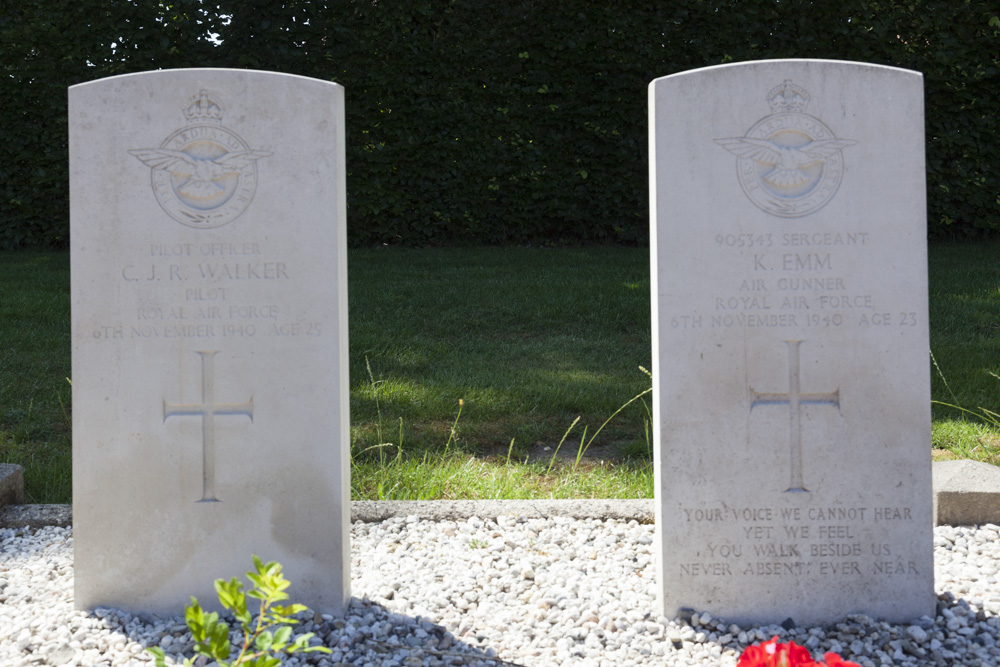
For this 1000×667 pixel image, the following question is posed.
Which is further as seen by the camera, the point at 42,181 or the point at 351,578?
the point at 42,181

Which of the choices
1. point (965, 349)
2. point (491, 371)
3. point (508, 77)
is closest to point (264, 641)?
point (491, 371)

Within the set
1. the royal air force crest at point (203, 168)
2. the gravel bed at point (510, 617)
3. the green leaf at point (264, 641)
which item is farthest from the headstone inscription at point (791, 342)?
the green leaf at point (264, 641)

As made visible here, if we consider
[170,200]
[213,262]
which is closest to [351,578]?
[213,262]

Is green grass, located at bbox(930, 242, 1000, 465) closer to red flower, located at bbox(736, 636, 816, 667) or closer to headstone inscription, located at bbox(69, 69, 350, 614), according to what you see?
headstone inscription, located at bbox(69, 69, 350, 614)

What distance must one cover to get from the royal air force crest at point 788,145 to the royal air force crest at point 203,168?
1.39 metres

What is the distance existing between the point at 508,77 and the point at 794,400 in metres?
6.19

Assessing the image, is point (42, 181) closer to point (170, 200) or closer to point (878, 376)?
point (170, 200)

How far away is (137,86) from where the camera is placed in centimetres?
267

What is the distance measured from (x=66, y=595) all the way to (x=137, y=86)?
1585mm

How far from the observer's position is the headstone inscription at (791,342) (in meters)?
2.65

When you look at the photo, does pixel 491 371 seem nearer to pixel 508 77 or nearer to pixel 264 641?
pixel 264 641

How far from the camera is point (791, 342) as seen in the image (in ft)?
8.83

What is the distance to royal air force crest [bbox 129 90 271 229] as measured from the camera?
267 centimetres

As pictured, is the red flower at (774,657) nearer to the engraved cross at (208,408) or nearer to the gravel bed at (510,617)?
the gravel bed at (510,617)
